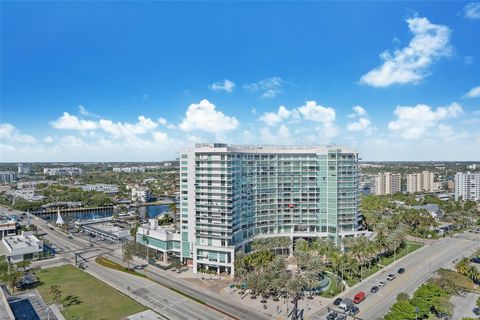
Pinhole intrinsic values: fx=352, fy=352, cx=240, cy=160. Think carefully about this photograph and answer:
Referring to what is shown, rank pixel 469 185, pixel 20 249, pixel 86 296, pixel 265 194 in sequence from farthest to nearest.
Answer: pixel 469 185
pixel 265 194
pixel 20 249
pixel 86 296

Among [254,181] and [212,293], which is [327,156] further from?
[212,293]

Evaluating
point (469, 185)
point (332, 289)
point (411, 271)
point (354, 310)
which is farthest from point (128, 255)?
point (469, 185)

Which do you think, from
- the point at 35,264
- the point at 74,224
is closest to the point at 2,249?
the point at 35,264

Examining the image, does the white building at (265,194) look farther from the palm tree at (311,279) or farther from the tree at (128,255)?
the palm tree at (311,279)

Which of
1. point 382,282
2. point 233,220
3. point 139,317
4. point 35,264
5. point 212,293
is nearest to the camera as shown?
point 139,317

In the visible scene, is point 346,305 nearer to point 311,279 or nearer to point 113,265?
point 311,279

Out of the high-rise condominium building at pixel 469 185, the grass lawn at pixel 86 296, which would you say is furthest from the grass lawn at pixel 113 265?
the high-rise condominium building at pixel 469 185

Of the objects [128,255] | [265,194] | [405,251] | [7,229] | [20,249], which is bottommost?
[405,251]
